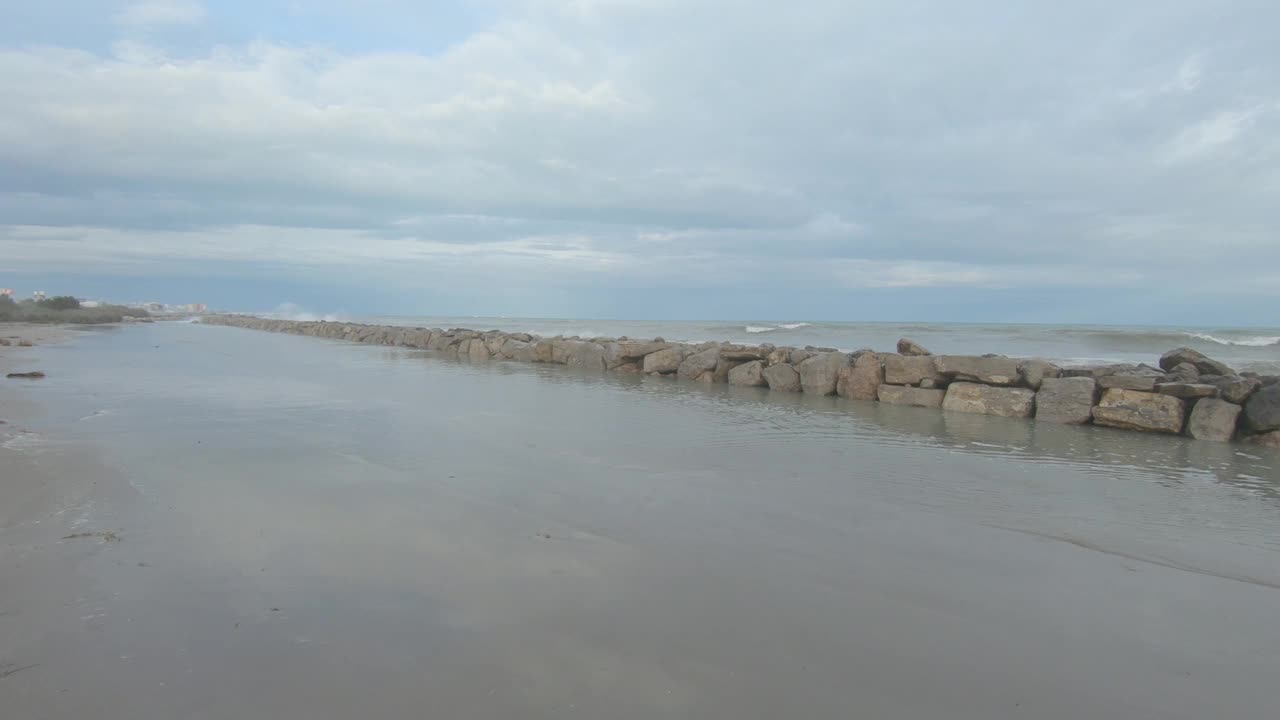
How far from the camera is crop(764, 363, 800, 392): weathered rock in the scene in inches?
437

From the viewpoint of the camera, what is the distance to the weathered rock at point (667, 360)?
43.5ft

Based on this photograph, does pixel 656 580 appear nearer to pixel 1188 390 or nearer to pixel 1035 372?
pixel 1188 390

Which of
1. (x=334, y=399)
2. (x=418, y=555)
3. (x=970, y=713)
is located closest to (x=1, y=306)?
(x=334, y=399)

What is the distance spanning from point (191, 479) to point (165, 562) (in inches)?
68.8

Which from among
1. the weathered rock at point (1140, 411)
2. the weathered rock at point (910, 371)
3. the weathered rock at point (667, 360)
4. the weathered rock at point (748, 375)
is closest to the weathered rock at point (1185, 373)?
the weathered rock at point (1140, 411)

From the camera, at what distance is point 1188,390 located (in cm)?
761

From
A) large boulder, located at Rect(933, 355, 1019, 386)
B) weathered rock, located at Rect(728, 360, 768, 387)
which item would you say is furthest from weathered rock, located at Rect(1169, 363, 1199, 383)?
weathered rock, located at Rect(728, 360, 768, 387)

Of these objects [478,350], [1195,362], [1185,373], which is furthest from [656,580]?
[478,350]

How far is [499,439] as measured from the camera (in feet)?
21.4

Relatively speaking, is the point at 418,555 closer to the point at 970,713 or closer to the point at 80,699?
the point at 80,699

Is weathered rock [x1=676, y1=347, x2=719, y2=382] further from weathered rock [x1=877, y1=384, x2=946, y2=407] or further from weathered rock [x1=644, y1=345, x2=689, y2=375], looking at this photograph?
weathered rock [x1=877, y1=384, x2=946, y2=407]

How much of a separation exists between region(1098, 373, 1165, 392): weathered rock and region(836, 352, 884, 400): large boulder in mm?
2790

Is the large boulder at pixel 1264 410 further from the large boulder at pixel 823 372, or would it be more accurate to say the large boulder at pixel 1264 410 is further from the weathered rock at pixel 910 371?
the large boulder at pixel 823 372

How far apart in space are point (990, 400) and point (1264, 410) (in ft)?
8.50
